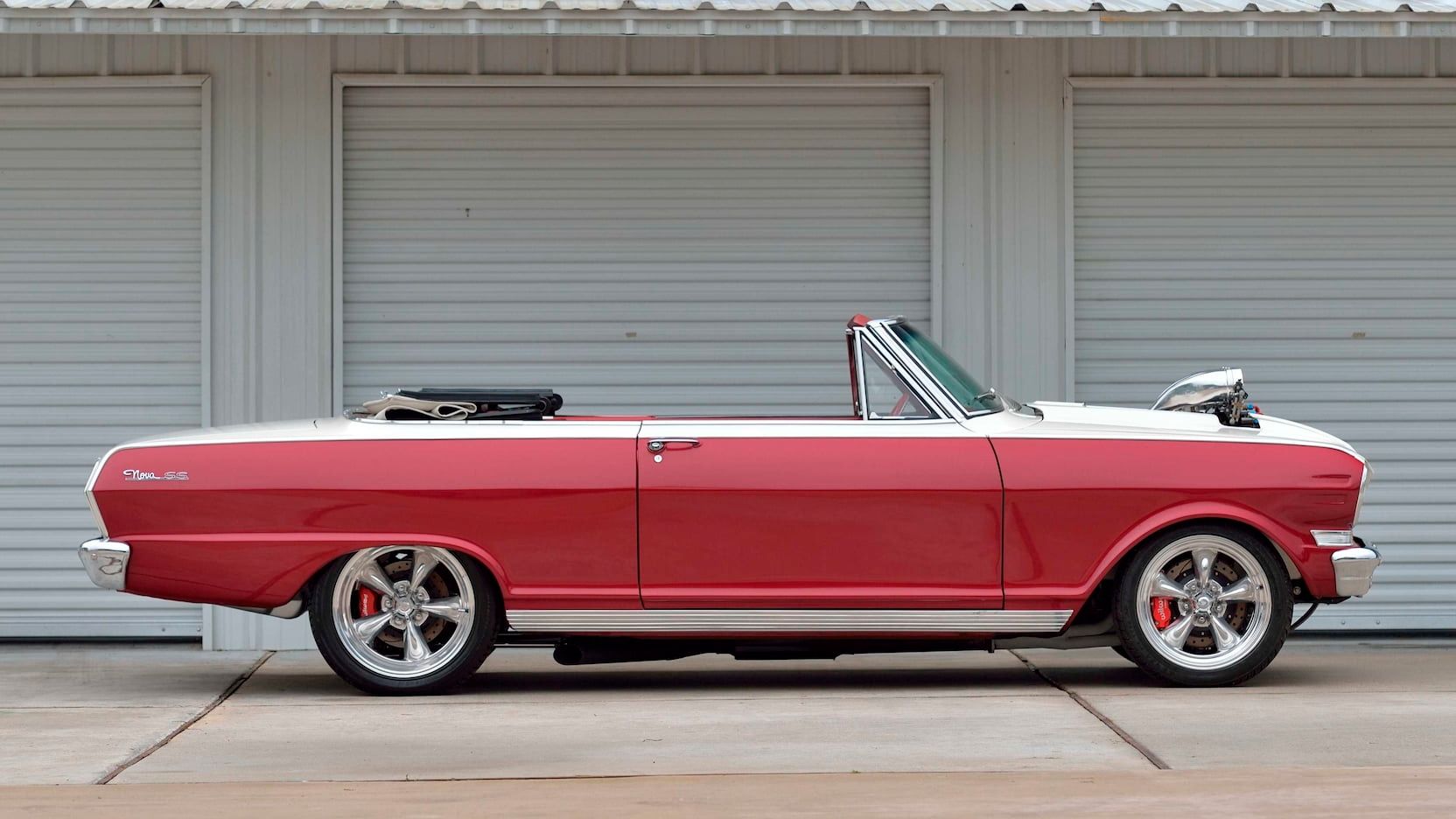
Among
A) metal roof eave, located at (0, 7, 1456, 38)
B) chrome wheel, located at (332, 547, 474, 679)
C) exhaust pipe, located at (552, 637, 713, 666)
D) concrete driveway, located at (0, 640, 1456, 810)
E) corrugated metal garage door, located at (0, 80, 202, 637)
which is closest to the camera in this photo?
concrete driveway, located at (0, 640, 1456, 810)

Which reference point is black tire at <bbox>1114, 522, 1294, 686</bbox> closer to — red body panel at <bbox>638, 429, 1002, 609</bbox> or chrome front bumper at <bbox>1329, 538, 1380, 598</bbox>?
chrome front bumper at <bbox>1329, 538, 1380, 598</bbox>

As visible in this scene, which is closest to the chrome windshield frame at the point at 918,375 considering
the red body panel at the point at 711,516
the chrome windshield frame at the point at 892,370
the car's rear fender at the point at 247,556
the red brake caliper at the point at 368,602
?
the chrome windshield frame at the point at 892,370

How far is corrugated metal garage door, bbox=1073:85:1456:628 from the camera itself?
9375 millimetres

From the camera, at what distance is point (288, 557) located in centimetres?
696

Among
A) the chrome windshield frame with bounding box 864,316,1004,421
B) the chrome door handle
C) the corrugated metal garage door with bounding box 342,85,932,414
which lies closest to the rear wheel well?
the chrome door handle

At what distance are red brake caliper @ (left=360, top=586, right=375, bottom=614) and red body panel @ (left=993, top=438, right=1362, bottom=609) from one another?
254cm

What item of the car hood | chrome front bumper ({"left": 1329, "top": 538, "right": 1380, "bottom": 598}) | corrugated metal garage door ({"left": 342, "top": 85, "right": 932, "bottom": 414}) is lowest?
chrome front bumper ({"left": 1329, "top": 538, "right": 1380, "bottom": 598})

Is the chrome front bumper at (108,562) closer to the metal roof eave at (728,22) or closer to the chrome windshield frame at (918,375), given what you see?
the metal roof eave at (728,22)

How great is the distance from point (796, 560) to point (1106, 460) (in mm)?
1306

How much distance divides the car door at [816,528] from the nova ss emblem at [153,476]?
1.82 metres

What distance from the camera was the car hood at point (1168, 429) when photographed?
23.2 feet

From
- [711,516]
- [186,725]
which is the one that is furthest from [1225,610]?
[186,725]

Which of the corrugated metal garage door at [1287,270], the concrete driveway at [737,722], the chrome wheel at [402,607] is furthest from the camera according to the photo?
the corrugated metal garage door at [1287,270]

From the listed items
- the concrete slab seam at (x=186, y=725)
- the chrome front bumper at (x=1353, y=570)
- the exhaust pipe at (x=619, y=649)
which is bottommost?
the concrete slab seam at (x=186, y=725)
